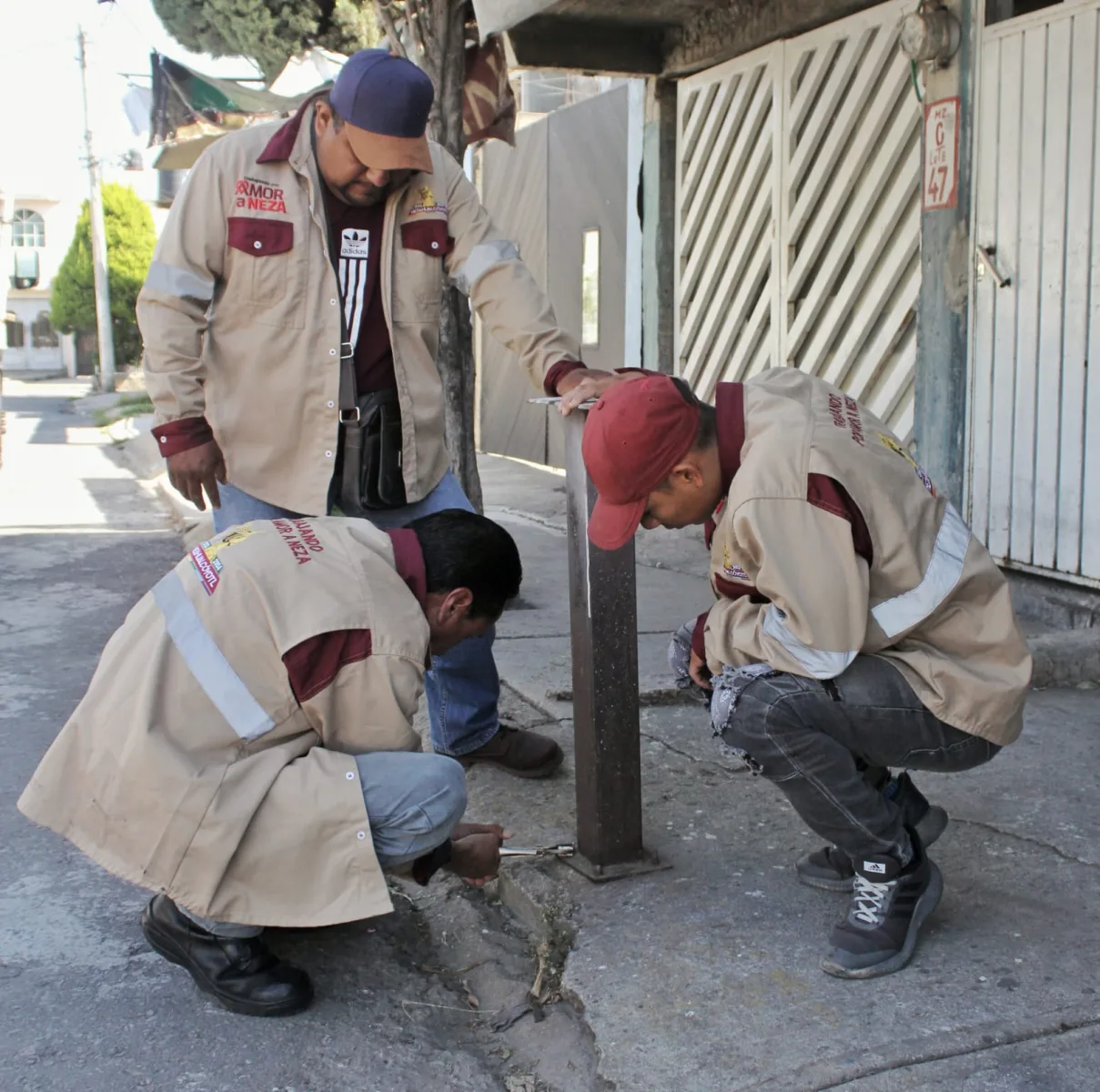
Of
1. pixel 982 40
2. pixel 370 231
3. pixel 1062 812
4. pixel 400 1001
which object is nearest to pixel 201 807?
pixel 400 1001

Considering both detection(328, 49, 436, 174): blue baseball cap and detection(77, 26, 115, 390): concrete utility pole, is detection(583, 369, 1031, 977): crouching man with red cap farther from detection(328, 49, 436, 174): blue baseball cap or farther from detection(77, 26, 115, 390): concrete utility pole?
detection(77, 26, 115, 390): concrete utility pole

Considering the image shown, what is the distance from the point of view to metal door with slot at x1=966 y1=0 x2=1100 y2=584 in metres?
4.40

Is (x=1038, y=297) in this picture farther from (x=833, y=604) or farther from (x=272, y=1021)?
(x=272, y=1021)

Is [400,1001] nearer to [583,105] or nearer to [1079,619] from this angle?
[1079,619]

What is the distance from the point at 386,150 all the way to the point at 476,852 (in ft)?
5.29

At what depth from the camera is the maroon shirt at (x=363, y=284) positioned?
10.9ft

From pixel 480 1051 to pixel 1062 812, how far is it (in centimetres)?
162

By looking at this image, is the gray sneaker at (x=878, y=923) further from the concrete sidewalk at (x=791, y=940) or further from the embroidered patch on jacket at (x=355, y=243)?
the embroidered patch on jacket at (x=355, y=243)

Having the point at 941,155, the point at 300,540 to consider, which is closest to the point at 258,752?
the point at 300,540

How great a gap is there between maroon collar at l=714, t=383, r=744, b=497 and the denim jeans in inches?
30.3

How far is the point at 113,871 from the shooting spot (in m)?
2.44

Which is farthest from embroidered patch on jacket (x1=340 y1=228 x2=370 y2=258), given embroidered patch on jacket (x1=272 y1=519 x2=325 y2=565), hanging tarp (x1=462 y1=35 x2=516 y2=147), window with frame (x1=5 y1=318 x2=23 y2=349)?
window with frame (x1=5 y1=318 x2=23 y2=349)

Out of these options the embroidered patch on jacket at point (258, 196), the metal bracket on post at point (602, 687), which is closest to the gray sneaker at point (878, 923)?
the metal bracket on post at point (602, 687)

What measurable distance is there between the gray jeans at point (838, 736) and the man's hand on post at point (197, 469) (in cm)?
139
